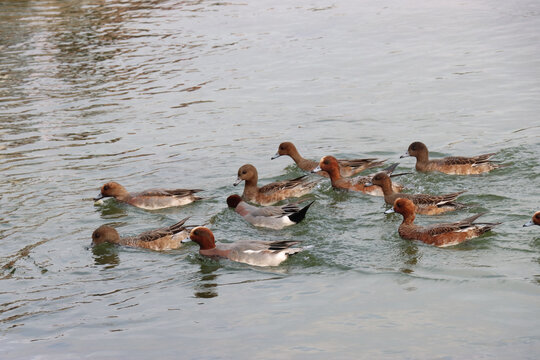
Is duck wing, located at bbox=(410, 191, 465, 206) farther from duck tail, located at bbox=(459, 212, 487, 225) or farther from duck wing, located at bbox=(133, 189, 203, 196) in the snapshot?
duck wing, located at bbox=(133, 189, 203, 196)

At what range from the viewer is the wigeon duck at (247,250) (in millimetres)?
10922

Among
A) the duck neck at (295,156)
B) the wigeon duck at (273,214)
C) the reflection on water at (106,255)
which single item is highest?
the duck neck at (295,156)

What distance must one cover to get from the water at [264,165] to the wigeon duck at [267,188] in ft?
1.27

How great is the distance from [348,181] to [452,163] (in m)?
1.70

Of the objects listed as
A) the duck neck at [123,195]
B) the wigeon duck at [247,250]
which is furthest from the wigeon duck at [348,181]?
the wigeon duck at [247,250]

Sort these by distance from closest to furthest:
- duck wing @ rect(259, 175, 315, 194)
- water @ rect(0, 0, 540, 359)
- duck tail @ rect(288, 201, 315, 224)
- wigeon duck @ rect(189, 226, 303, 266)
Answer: water @ rect(0, 0, 540, 359) → wigeon duck @ rect(189, 226, 303, 266) → duck tail @ rect(288, 201, 315, 224) → duck wing @ rect(259, 175, 315, 194)

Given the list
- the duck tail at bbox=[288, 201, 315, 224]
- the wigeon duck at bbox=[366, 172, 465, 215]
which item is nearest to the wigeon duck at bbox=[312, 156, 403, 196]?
the wigeon duck at bbox=[366, 172, 465, 215]

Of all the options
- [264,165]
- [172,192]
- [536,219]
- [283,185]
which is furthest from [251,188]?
[536,219]

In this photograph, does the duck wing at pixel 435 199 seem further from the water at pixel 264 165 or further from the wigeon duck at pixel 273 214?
the wigeon duck at pixel 273 214

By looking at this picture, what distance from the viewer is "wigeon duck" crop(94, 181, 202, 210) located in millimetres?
13570

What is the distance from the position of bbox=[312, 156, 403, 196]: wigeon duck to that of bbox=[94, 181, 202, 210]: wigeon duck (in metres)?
2.18

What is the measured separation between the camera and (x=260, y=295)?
998cm

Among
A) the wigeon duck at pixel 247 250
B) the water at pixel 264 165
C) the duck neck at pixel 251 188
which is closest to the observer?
the water at pixel 264 165

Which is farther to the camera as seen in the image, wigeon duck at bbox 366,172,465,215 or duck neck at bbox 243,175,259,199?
duck neck at bbox 243,175,259,199
